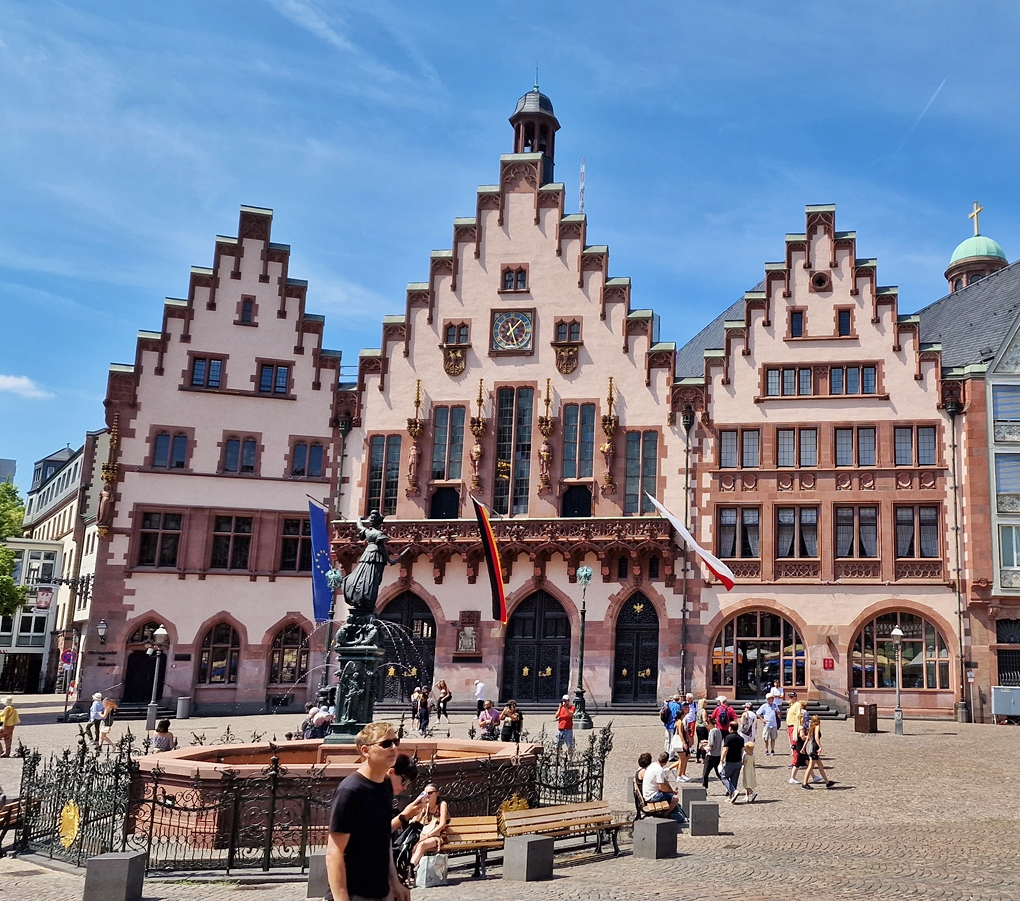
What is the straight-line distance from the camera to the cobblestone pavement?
45.4 feet

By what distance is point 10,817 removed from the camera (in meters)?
17.3

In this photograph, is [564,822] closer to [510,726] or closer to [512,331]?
[510,726]

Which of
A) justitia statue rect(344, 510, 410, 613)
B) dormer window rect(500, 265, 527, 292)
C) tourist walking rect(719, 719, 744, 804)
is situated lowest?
tourist walking rect(719, 719, 744, 804)

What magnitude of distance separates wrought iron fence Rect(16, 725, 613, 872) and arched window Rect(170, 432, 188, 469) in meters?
31.6

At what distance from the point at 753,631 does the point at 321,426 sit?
2086cm

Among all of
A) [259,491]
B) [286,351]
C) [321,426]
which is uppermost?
[286,351]

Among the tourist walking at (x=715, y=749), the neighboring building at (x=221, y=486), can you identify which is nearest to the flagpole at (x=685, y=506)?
the neighboring building at (x=221, y=486)

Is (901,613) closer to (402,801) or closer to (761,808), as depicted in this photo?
(761,808)

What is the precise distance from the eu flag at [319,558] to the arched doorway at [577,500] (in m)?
10.8

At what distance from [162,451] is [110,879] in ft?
124

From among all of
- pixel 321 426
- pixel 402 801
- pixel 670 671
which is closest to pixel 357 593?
pixel 402 801

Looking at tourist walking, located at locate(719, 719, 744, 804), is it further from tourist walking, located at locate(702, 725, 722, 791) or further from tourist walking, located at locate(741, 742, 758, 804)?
tourist walking, located at locate(702, 725, 722, 791)

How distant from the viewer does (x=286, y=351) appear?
50750mm

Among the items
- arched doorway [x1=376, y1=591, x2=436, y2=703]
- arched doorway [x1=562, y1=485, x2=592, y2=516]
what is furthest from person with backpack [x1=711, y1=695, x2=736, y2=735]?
arched doorway [x1=376, y1=591, x2=436, y2=703]
